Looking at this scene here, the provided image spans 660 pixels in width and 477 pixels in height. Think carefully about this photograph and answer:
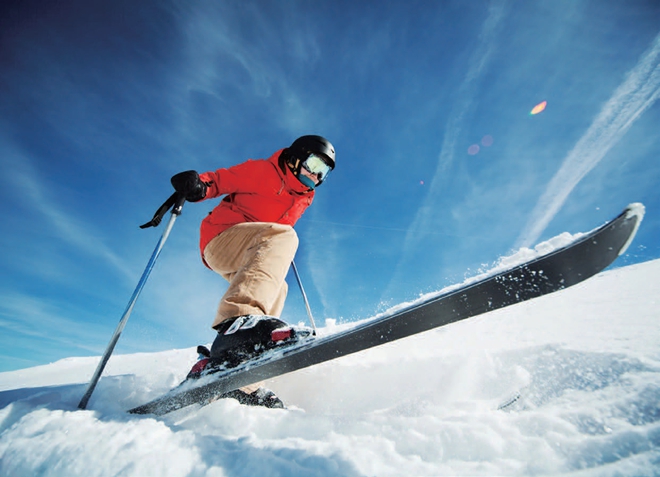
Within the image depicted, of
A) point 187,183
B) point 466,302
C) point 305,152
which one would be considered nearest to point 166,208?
point 187,183

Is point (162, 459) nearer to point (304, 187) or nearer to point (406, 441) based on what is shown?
point (406, 441)

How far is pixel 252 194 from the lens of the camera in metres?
2.71

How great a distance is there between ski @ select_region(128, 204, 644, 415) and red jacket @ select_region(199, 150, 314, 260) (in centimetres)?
143

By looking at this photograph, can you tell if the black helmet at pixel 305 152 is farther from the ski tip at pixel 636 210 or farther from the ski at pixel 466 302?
the ski tip at pixel 636 210

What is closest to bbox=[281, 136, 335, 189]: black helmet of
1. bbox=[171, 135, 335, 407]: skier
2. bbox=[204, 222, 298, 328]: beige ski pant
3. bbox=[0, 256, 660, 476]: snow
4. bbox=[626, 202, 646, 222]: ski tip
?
bbox=[171, 135, 335, 407]: skier

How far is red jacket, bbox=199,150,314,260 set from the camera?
8.15 ft

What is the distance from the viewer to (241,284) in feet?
5.82

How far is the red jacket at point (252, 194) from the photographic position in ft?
8.15

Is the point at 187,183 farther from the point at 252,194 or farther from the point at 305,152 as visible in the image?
the point at 305,152

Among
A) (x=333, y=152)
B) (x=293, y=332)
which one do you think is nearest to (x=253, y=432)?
(x=293, y=332)

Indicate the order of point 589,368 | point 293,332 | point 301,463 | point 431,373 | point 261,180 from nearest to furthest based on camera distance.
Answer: point 301,463 < point 589,368 < point 293,332 < point 431,373 < point 261,180

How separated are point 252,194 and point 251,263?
1.05m

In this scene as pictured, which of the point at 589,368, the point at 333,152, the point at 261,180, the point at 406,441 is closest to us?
the point at 406,441

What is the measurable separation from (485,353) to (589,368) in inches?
28.3
